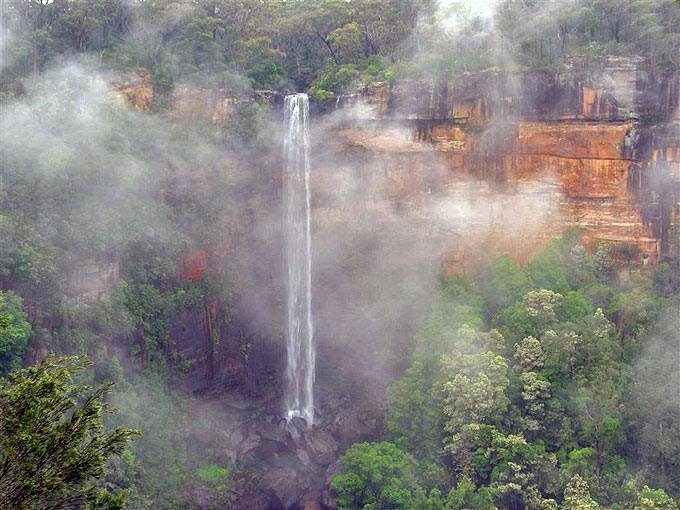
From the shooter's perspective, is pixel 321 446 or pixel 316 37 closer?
pixel 321 446

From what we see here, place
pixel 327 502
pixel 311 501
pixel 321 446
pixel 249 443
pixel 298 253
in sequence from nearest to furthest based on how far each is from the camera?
pixel 327 502, pixel 311 501, pixel 321 446, pixel 249 443, pixel 298 253

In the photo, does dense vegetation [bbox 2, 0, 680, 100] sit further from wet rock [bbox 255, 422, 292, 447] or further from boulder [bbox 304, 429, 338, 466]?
boulder [bbox 304, 429, 338, 466]

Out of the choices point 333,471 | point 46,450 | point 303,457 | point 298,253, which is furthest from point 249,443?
point 46,450

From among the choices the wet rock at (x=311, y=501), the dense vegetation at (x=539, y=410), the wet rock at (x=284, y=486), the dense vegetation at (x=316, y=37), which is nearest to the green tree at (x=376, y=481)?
the dense vegetation at (x=539, y=410)

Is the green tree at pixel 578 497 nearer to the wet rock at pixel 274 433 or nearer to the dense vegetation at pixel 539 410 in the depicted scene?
the dense vegetation at pixel 539 410

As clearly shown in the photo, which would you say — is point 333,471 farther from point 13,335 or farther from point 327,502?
point 13,335

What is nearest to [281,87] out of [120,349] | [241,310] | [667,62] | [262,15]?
[262,15]
